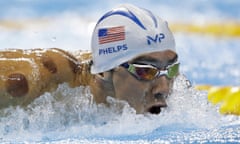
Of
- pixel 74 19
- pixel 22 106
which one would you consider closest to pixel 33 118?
pixel 22 106

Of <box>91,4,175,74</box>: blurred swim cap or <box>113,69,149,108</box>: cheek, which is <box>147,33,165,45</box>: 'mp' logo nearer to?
<box>91,4,175,74</box>: blurred swim cap

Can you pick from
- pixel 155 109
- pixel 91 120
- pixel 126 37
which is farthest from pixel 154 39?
pixel 91 120

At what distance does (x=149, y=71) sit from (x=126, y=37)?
0.57 ft

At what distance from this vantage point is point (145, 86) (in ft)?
9.07

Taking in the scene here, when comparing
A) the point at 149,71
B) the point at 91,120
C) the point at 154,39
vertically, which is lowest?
the point at 91,120

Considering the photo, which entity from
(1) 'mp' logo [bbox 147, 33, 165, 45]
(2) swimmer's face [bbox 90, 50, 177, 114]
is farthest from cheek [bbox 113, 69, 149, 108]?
(1) 'mp' logo [bbox 147, 33, 165, 45]

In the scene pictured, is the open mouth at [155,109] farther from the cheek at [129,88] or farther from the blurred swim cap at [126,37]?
the blurred swim cap at [126,37]

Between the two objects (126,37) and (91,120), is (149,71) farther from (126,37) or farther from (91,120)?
(91,120)

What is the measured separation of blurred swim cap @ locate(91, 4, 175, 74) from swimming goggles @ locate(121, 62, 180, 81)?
0.18ft

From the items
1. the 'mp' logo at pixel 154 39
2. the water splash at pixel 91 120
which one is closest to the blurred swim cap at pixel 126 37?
the 'mp' logo at pixel 154 39

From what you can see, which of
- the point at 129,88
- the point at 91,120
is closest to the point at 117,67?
the point at 129,88

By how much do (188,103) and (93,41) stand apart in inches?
17.4

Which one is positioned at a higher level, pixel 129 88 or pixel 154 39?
pixel 154 39

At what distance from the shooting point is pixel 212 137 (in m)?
2.59
